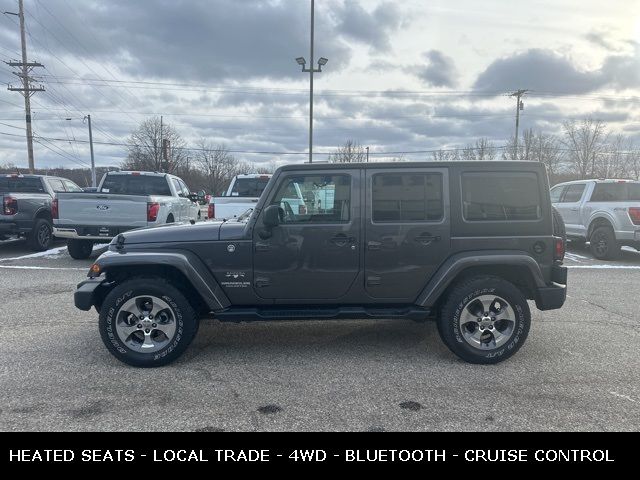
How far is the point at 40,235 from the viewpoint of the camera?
1135 cm

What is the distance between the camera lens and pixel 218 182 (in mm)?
66625

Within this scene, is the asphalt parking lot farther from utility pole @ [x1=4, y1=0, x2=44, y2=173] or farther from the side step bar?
utility pole @ [x1=4, y1=0, x2=44, y2=173]

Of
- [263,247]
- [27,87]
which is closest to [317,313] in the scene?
[263,247]

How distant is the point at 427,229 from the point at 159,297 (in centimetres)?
251

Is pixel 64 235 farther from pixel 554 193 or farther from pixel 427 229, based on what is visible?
pixel 554 193

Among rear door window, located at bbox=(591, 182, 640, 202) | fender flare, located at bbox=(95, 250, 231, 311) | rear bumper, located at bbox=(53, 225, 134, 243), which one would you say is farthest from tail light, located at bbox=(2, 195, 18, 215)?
→ rear door window, located at bbox=(591, 182, 640, 202)

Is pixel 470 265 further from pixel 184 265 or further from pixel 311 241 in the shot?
pixel 184 265

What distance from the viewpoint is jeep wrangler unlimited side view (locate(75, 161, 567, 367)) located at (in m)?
4.31

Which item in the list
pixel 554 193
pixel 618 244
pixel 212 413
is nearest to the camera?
pixel 212 413

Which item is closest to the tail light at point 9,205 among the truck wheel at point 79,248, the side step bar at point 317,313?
the truck wheel at point 79,248

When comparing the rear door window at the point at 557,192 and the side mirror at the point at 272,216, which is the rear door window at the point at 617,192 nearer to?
the rear door window at the point at 557,192

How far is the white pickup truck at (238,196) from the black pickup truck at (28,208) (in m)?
3.28

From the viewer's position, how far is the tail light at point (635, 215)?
405 inches
